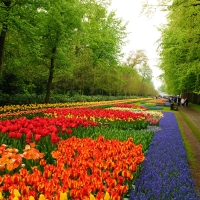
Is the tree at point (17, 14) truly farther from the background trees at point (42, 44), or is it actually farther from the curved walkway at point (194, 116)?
the curved walkway at point (194, 116)

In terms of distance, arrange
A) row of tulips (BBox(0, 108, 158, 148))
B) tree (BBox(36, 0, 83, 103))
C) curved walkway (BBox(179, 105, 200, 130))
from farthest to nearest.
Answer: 1. tree (BBox(36, 0, 83, 103))
2. curved walkway (BBox(179, 105, 200, 130))
3. row of tulips (BBox(0, 108, 158, 148))

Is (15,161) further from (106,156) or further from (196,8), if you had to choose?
Answer: (196,8)

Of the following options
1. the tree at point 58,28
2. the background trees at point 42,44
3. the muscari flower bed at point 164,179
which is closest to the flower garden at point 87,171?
the muscari flower bed at point 164,179

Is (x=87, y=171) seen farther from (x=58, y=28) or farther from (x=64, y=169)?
(x=58, y=28)

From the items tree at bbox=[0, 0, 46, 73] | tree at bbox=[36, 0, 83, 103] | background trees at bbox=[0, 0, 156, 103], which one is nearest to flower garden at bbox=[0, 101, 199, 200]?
tree at bbox=[0, 0, 46, 73]

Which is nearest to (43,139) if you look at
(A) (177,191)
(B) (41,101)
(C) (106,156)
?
(C) (106,156)

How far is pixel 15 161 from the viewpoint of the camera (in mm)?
3906

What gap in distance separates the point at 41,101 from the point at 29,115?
10.1 metres

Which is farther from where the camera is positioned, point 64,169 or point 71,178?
point 64,169

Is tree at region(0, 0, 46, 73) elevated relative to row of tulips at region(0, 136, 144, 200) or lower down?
elevated

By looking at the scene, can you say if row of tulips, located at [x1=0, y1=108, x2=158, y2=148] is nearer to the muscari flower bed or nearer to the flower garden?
the flower garden

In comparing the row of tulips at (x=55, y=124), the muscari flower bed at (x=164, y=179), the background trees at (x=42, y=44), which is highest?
the background trees at (x=42, y=44)

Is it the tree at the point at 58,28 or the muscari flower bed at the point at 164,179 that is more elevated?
the tree at the point at 58,28

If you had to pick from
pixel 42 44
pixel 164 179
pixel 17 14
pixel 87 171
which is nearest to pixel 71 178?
pixel 87 171
